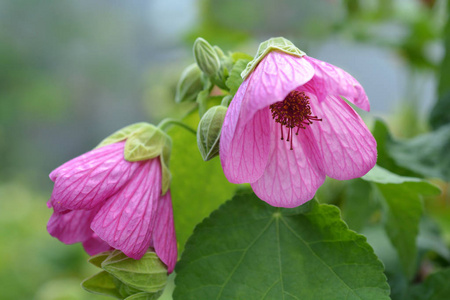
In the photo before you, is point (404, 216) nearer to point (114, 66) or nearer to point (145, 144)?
point (145, 144)

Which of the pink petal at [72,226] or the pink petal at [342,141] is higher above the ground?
the pink petal at [342,141]

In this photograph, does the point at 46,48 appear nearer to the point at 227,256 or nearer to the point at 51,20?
the point at 51,20

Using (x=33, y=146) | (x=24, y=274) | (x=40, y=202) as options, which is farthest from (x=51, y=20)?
(x=24, y=274)

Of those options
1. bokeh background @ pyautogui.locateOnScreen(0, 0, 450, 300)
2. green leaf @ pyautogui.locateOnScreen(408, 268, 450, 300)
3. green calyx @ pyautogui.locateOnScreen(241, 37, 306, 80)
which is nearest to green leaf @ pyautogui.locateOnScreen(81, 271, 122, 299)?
green calyx @ pyautogui.locateOnScreen(241, 37, 306, 80)

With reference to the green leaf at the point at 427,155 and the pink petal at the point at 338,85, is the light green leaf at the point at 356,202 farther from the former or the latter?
the pink petal at the point at 338,85

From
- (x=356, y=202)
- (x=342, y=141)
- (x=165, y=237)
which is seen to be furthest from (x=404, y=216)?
(x=165, y=237)

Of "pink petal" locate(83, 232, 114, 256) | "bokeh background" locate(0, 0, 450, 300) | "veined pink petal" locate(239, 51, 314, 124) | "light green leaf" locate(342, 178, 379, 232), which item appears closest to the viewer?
"veined pink petal" locate(239, 51, 314, 124)

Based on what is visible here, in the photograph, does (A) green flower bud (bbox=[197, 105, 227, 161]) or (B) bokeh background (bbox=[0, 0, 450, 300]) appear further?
(B) bokeh background (bbox=[0, 0, 450, 300])

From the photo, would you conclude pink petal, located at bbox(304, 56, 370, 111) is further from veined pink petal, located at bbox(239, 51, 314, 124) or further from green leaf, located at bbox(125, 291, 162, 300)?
green leaf, located at bbox(125, 291, 162, 300)

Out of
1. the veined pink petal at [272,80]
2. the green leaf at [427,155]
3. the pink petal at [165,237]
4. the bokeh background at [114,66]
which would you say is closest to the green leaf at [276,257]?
the pink petal at [165,237]
